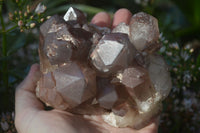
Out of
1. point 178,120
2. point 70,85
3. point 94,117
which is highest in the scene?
point 70,85

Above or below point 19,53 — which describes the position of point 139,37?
above

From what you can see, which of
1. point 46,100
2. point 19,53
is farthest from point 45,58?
point 19,53

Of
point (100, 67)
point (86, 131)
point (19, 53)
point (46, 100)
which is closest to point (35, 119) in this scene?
point (46, 100)

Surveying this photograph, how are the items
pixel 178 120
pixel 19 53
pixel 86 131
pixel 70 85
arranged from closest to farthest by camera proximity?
pixel 70 85, pixel 86 131, pixel 178 120, pixel 19 53

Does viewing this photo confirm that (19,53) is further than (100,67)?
Yes

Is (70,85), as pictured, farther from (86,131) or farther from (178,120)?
(178,120)

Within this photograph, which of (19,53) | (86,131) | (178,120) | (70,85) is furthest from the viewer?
(19,53)

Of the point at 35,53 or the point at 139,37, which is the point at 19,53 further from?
the point at 139,37

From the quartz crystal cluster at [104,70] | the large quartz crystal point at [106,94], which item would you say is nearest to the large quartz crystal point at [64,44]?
the quartz crystal cluster at [104,70]
